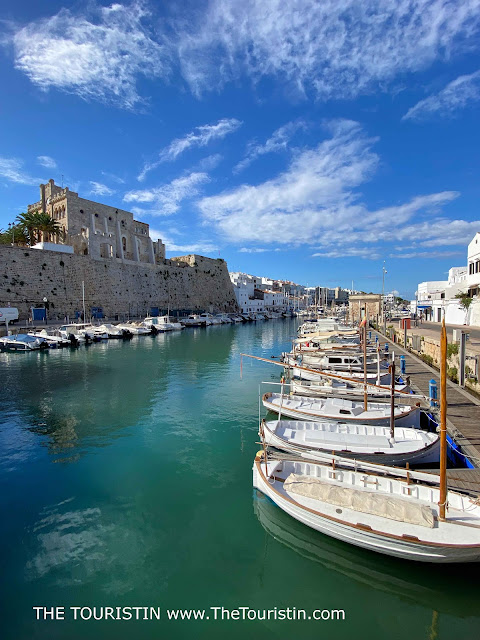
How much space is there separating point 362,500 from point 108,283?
154 feet

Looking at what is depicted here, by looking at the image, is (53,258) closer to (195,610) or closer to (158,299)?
(158,299)

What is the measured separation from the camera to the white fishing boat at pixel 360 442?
7.37 meters

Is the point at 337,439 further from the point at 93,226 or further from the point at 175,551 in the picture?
the point at 93,226

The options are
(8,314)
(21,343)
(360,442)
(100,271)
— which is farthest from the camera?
(100,271)

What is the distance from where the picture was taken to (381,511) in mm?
5141

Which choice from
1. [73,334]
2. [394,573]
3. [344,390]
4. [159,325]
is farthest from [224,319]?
[394,573]

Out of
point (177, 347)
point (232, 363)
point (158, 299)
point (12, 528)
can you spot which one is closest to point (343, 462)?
Answer: point (12, 528)

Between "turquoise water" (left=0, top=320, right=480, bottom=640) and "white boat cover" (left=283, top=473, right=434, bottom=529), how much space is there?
0.77m

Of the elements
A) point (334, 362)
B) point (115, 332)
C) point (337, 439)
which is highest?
point (115, 332)

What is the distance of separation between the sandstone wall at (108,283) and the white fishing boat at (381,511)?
38.8 metres

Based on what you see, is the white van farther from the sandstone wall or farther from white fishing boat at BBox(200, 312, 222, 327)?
white fishing boat at BBox(200, 312, 222, 327)

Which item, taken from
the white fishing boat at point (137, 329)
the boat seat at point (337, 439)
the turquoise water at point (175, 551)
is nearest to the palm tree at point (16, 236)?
the white fishing boat at point (137, 329)

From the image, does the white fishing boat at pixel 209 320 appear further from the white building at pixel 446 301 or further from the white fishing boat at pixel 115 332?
the white building at pixel 446 301

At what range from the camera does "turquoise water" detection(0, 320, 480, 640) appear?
432cm
